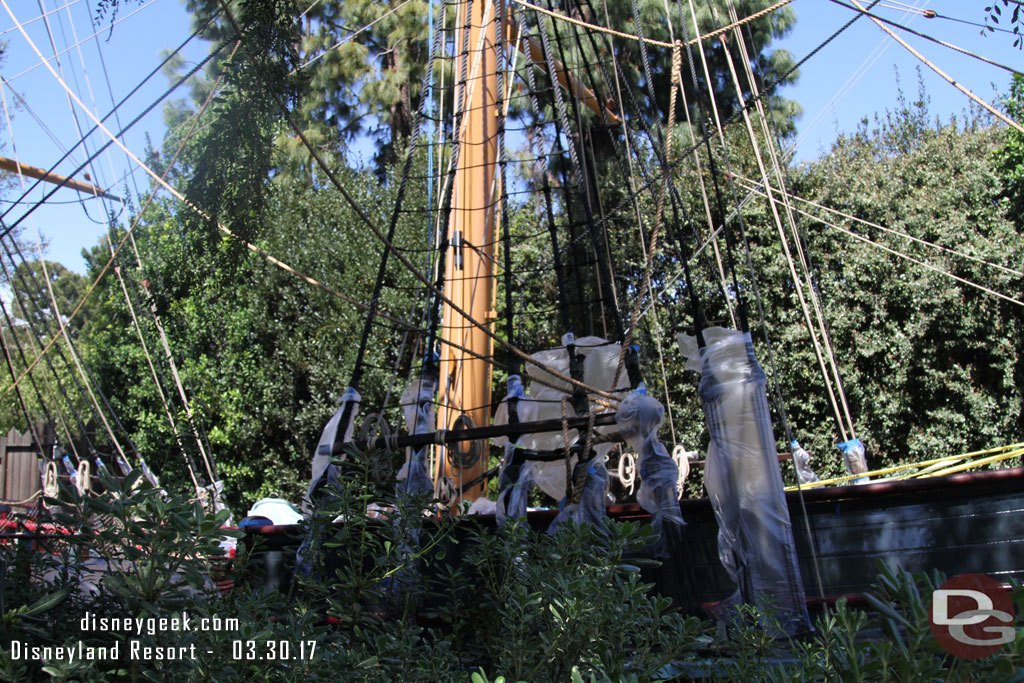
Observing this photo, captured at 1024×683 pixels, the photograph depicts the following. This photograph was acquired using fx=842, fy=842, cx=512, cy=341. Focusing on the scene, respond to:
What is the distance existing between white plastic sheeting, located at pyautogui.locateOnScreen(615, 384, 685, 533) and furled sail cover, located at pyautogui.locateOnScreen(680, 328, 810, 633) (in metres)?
0.15

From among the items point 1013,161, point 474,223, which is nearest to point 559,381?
point 474,223

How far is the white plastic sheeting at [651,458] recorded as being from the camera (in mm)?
3082

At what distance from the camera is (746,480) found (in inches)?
118

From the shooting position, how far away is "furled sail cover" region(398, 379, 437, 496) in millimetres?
3848

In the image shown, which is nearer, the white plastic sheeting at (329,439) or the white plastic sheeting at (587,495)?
the white plastic sheeting at (587,495)

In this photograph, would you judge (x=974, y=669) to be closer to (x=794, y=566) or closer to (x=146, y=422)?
(x=794, y=566)

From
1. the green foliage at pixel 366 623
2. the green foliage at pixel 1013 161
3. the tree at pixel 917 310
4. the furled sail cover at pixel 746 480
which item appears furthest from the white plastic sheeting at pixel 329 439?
the green foliage at pixel 1013 161

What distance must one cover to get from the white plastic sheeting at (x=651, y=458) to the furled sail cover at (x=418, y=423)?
30.8 inches

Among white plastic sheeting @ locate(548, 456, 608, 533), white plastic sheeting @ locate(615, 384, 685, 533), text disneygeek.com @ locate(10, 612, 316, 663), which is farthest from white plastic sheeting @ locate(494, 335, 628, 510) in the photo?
text disneygeek.com @ locate(10, 612, 316, 663)

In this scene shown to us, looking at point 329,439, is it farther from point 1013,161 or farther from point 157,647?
point 1013,161

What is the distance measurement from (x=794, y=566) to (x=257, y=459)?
33.4ft

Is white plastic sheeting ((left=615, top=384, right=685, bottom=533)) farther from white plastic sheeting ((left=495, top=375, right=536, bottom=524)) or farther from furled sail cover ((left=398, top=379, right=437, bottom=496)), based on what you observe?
furled sail cover ((left=398, top=379, right=437, bottom=496))

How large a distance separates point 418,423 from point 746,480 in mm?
1829

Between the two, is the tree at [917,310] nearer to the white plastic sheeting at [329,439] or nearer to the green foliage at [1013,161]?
the green foliage at [1013,161]
